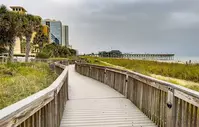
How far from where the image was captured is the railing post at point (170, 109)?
4.09 metres

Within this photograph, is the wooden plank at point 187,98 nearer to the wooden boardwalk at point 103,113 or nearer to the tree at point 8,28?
the wooden boardwalk at point 103,113

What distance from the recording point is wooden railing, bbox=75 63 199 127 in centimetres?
359

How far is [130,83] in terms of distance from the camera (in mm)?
7336

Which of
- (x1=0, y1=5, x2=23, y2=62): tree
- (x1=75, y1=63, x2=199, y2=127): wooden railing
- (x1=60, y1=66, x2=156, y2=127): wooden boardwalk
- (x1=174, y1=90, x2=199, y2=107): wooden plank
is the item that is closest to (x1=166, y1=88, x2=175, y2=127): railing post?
(x1=75, y1=63, x2=199, y2=127): wooden railing

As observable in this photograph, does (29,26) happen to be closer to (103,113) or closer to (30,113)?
(103,113)

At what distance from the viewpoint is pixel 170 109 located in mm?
4199

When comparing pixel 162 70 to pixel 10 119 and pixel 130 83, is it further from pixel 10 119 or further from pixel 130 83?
pixel 10 119

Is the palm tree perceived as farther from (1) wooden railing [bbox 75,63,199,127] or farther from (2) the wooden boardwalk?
(1) wooden railing [bbox 75,63,199,127]

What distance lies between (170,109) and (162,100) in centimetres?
55

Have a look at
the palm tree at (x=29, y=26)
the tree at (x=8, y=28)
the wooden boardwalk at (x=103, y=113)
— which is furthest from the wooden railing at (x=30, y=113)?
the palm tree at (x=29, y=26)

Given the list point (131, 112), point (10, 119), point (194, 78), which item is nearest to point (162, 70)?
point (194, 78)

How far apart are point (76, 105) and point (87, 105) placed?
317 mm

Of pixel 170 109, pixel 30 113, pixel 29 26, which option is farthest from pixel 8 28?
pixel 30 113

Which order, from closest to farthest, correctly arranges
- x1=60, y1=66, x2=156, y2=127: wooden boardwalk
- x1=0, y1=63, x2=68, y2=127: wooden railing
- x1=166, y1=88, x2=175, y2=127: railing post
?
x1=0, y1=63, x2=68, y2=127: wooden railing, x1=166, y1=88, x2=175, y2=127: railing post, x1=60, y1=66, x2=156, y2=127: wooden boardwalk
